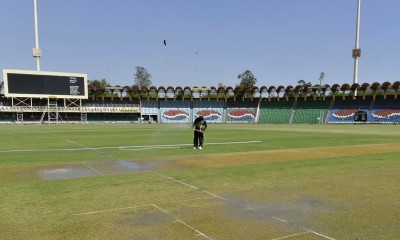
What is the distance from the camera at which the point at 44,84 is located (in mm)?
74625

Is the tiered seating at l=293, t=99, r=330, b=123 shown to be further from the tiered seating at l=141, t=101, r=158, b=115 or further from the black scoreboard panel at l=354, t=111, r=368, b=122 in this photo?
the tiered seating at l=141, t=101, r=158, b=115

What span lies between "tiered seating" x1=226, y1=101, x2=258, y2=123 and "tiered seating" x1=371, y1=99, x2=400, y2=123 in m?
29.4

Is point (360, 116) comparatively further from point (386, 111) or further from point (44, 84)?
point (44, 84)

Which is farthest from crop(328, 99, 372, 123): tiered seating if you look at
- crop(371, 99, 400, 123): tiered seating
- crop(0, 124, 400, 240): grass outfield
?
crop(0, 124, 400, 240): grass outfield

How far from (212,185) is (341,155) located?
9001 mm

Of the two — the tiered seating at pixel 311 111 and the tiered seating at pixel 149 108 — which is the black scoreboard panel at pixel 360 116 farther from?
the tiered seating at pixel 149 108

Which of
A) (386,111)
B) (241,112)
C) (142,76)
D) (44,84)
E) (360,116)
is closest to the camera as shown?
(386,111)

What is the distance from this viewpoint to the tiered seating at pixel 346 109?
7694cm

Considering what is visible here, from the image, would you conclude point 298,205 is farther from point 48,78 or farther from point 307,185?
point 48,78

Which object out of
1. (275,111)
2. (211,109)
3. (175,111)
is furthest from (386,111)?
→ (175,111)

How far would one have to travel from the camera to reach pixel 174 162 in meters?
13.6

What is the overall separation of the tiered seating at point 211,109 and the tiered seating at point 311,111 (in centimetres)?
2134

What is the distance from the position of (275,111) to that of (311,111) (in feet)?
31.4

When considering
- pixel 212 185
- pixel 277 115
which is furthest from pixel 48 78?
pixel 212 185
